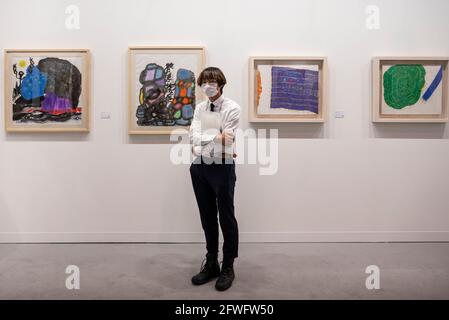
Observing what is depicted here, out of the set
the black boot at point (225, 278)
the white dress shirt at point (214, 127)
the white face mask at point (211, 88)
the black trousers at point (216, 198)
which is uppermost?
the white face mask at point (211, 88)


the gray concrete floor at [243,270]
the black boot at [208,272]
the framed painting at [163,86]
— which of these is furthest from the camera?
the framed painting at [163,86]

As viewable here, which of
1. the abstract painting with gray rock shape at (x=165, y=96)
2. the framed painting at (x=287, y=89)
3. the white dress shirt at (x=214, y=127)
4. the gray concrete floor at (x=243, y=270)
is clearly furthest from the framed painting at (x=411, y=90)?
the abstract painting with gray rock shape at (x=165, y=96)

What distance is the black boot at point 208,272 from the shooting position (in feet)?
7.67

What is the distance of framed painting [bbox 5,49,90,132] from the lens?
3.18 meters

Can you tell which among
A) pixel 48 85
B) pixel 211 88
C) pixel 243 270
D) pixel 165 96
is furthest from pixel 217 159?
pixel 48 85

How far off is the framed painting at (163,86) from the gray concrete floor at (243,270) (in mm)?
1173

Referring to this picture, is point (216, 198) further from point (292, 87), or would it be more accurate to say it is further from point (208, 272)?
point (292, 87)

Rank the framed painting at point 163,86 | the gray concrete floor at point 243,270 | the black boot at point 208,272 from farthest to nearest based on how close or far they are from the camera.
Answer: the framed painting at point 163,86, the black boot at point 208,272, the gray concrete floor at point 243,270

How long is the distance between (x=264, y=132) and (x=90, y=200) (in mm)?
1772

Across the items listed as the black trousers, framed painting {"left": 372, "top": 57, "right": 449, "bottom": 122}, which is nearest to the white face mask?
the black trousers

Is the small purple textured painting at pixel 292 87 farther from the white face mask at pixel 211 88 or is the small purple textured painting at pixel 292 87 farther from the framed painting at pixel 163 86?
the white face mask at pixel 211 88

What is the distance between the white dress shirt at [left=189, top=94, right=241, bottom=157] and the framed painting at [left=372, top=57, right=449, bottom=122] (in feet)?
5.33

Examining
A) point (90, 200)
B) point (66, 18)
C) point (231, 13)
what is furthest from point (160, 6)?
point (90, 200)

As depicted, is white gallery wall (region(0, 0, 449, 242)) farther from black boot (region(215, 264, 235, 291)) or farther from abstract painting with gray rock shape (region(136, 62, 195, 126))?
black boot (region(215, 264, 235, 291))
